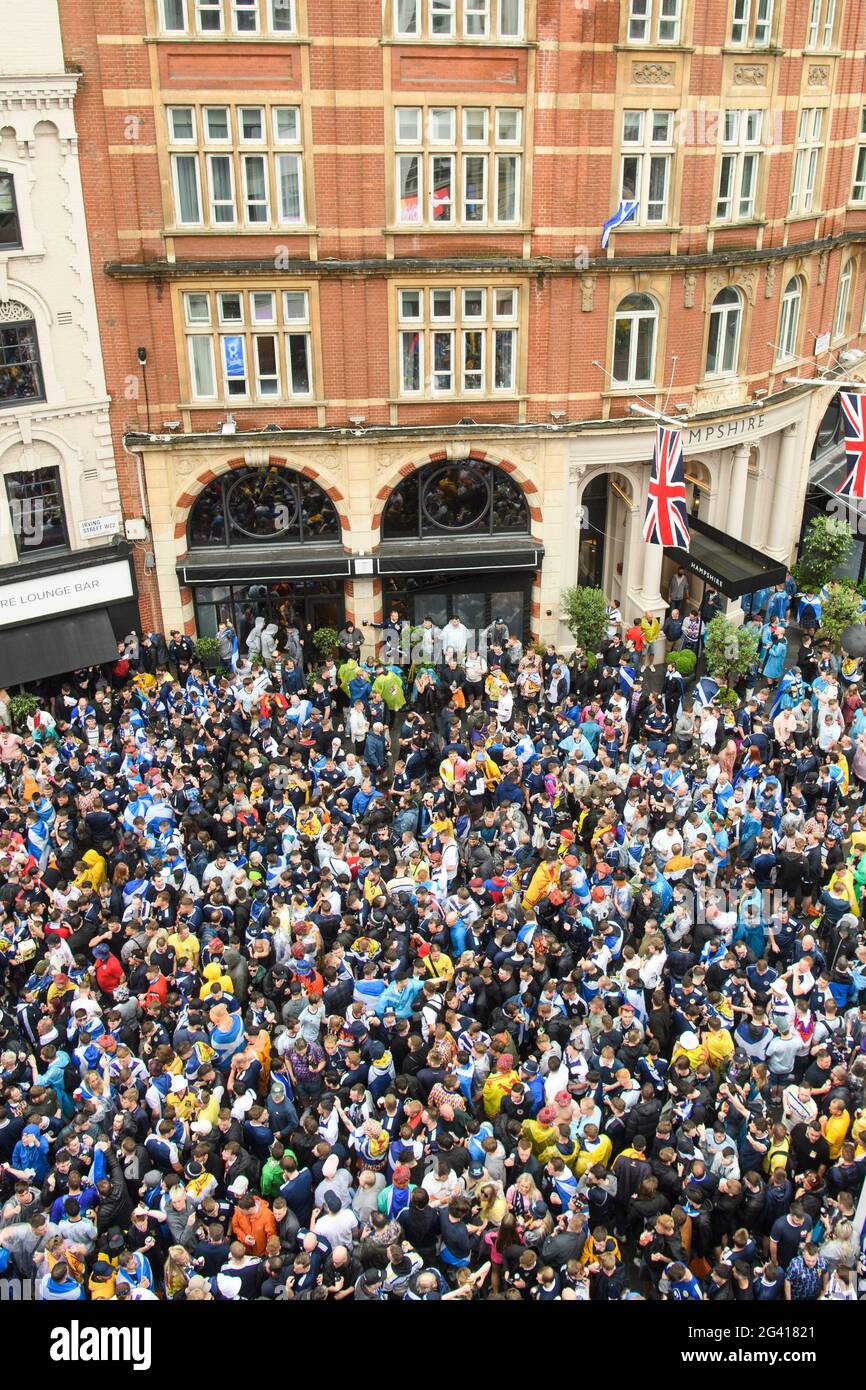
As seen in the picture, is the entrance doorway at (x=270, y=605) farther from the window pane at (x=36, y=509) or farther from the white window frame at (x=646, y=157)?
the white window frame at (x=646, y=157)

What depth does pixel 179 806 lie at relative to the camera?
19.8 metres

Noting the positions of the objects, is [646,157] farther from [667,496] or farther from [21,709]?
[21,709]

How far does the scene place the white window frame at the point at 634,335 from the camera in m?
26.6

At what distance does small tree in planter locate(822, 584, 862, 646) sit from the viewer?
87.1ft

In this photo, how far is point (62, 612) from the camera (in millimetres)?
26031

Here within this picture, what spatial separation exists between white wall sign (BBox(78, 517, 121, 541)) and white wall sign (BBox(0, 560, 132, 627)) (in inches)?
27.1

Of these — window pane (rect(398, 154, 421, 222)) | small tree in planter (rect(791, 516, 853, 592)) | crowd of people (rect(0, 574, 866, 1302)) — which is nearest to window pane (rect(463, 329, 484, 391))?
window pane (rect(398, 154, 421, 222))

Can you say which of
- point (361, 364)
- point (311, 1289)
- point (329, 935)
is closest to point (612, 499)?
point (361, 364)

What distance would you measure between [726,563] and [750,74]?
34.9ft

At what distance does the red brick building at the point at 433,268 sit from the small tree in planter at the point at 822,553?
7.64 feet

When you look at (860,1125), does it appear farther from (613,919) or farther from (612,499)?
(612,499)

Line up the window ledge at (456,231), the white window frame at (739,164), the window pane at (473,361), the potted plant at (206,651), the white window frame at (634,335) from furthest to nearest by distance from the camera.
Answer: the potted plant at (206,651) → the white window frame at (634,335) → the window pane at (473,361) → the white window frame at (739,164) → the window ledge at (456,231)

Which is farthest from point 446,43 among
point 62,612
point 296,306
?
point 62,612

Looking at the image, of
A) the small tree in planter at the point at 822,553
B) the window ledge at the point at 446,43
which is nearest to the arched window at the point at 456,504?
the small tree in planter at the point at 822,553
